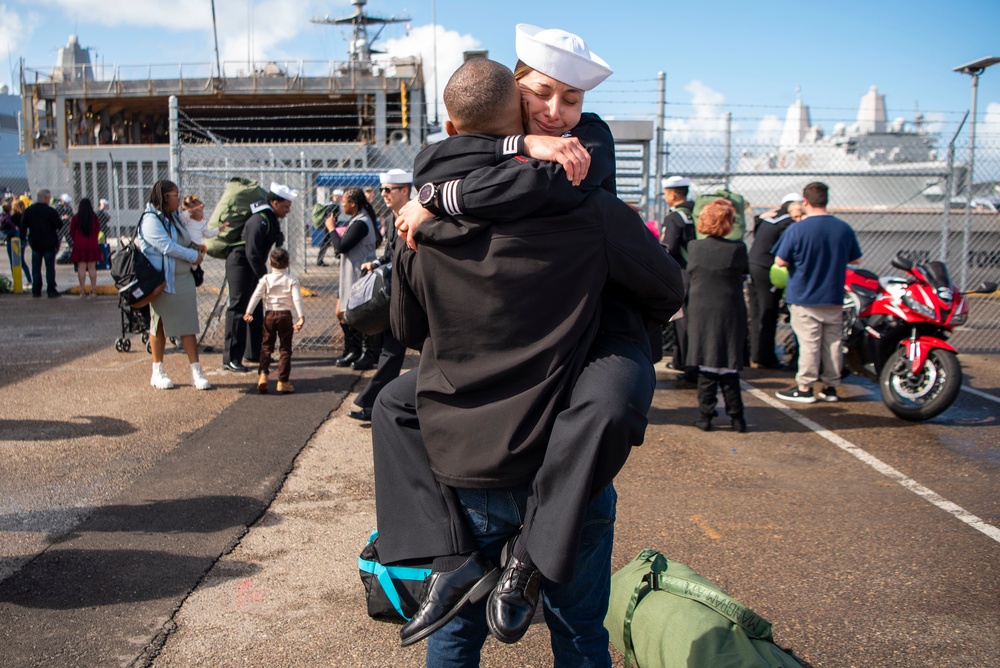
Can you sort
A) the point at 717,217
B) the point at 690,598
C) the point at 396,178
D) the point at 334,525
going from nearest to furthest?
the point at 690,598 < the point at 334,525 < the point at 717,217 < the point at 396,178

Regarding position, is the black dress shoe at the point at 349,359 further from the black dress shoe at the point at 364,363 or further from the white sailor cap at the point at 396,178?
the white sailor cap at the point at 396,178

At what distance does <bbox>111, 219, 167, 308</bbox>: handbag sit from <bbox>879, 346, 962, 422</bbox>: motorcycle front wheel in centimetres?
635

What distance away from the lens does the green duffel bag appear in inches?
104

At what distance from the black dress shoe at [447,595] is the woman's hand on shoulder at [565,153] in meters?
0.99

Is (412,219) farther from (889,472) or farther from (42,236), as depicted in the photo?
(42,236)

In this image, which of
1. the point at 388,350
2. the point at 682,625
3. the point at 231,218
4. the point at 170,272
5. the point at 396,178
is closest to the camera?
the point at 682,625

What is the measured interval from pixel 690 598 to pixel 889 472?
320 centimetres

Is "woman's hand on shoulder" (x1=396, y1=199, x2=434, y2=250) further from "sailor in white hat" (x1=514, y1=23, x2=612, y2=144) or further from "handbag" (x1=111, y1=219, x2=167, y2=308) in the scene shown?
"handbag" (x1=111, y1=219, x2=167, y2=308)

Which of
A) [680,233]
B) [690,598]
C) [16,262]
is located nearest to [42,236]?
[16,262]

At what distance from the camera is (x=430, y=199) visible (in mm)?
1919

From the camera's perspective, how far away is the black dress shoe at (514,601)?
1.90 metres

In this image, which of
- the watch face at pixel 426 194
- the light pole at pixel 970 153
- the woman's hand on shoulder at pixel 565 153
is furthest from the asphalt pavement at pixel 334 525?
the light pole at pixel 970 153

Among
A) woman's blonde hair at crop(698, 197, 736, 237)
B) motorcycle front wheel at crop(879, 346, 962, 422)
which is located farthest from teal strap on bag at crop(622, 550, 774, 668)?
motorcycle front wheel at crop(879, 346, 962, 422)

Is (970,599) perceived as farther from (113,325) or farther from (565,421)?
(113,325)
